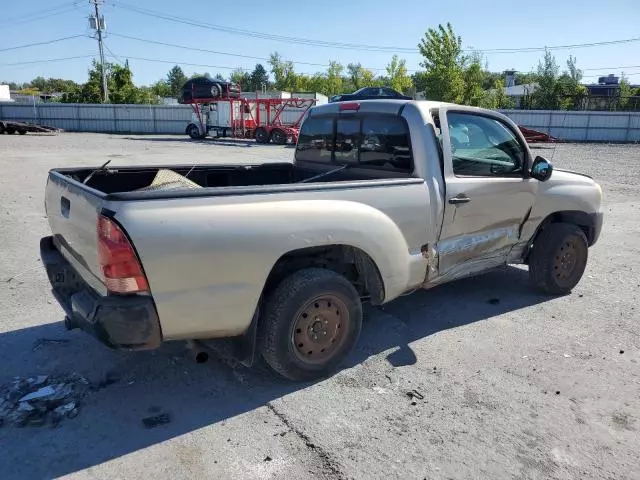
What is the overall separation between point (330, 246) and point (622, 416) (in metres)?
2.17

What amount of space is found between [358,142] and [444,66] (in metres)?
32.4

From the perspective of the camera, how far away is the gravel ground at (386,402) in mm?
2775

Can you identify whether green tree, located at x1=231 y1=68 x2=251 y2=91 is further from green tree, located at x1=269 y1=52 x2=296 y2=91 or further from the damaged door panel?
the damaged door panel

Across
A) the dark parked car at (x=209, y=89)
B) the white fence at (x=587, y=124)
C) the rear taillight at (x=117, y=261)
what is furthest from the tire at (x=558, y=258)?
the white fence at (x=587, y=124)

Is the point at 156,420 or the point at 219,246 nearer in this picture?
the point at 219,246

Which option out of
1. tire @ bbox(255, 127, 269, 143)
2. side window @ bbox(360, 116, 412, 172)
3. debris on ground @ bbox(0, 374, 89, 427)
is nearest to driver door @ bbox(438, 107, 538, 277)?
side window @ bbox(360, 116, 412, 172)

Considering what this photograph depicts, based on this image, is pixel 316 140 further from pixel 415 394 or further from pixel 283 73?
pixel 283 73

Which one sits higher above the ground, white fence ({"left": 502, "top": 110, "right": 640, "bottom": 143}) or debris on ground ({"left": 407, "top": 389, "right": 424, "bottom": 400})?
white fence ({"left": 502, "top": 110, "right": 640, "bottom": 143})

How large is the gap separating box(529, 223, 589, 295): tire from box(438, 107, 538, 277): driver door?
0.50 m

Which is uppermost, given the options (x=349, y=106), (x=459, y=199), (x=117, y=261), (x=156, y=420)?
(x=349, y=106)

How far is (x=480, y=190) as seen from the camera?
432cm

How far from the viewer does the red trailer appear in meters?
28.4

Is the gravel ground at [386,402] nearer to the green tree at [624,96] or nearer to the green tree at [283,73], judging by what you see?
the green tree at [624,96]

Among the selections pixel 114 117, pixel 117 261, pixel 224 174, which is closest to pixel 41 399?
pixel 117 261
